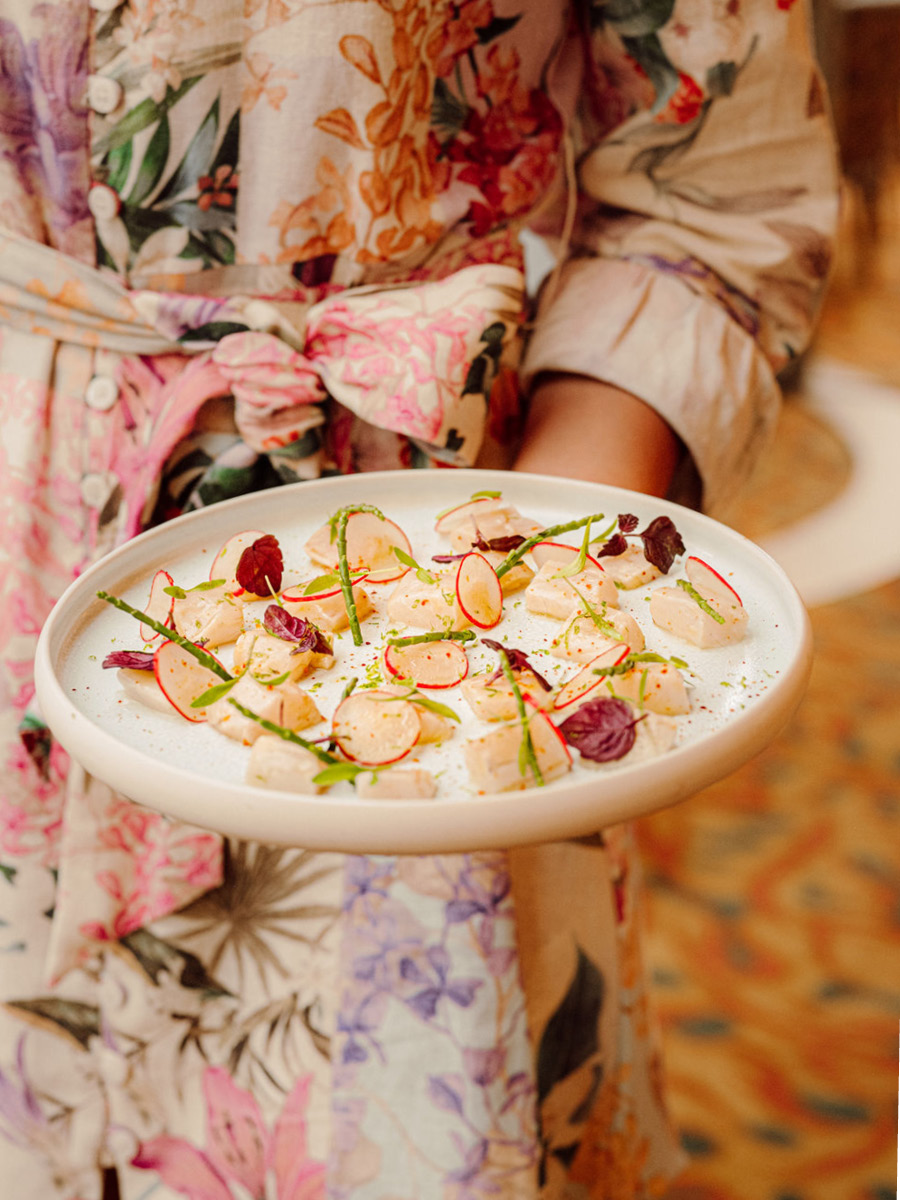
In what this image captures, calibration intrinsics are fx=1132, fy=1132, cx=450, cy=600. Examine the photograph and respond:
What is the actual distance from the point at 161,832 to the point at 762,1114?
106 centimetres

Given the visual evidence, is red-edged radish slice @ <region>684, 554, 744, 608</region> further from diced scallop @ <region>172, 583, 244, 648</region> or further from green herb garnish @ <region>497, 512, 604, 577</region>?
diced scallop @ <region>172, 583, 244, 648</region>

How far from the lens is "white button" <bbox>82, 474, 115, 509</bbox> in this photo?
2.06 feet

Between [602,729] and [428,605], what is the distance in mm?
112

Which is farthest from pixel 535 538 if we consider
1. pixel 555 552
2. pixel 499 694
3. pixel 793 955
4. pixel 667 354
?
pixel 793 955

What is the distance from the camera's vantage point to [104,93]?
22.0 inches

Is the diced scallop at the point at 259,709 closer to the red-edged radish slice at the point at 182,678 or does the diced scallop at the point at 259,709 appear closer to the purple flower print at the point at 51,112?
the red-edged radish slice at the point at 182,678

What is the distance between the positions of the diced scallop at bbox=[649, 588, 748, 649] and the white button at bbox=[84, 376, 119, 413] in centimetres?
33

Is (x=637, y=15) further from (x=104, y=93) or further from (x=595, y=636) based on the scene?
(x=595, y=636)

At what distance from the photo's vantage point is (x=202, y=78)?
1.86ft

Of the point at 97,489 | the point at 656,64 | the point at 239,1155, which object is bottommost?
the point at 239,1155

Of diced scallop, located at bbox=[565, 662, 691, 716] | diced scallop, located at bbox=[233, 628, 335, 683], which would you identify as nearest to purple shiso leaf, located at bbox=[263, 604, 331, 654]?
diced scallop, located at bbox=[233, 628, 335, 683]

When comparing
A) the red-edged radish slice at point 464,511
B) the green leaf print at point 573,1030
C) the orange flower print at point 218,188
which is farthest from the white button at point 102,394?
the green leaf print at point 573,1030

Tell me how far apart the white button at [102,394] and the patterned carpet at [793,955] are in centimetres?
115

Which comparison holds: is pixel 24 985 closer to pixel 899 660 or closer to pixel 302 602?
pixel 302 602
